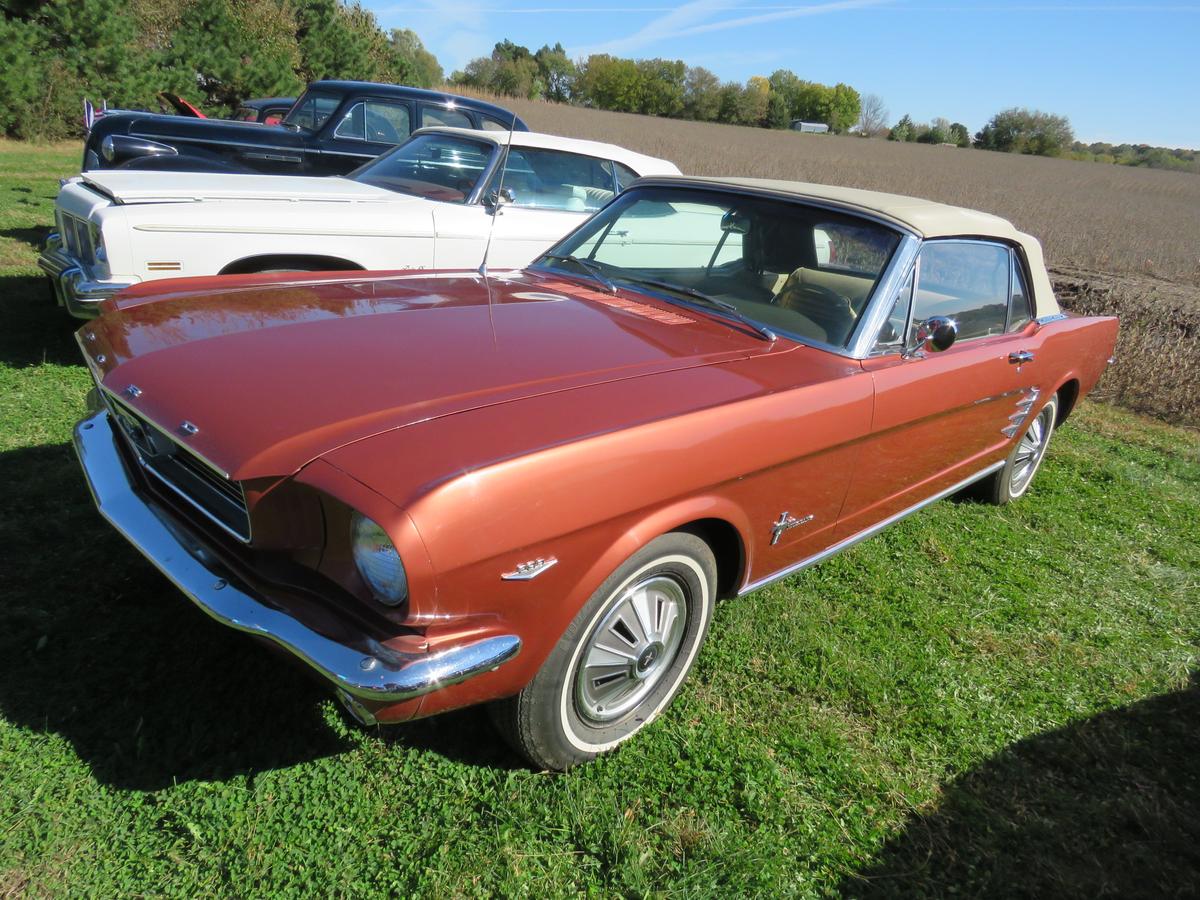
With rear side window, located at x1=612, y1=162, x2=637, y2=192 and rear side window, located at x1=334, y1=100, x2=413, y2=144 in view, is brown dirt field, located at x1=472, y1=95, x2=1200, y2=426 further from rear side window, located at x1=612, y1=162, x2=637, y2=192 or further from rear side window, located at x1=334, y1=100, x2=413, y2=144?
rear side window, located at x1=334, y1=100, x2=413, y2=144

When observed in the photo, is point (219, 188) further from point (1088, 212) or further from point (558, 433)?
point (1088, 212)

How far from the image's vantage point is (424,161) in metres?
5.58

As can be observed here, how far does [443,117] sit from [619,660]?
22.5 ft

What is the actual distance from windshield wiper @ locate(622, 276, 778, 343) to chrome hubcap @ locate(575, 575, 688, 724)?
100 cm

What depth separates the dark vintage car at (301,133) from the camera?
6.29 meters

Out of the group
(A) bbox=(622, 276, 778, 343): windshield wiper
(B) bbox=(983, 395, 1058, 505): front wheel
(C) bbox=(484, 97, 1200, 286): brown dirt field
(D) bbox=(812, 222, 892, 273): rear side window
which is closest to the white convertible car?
(A) bbox=(622, 276, 778, 343): windshield wiper

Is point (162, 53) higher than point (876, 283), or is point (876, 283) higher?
point (162, 53)

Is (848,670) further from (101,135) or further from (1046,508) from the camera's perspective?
(101,135)

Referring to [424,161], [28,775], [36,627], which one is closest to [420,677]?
[28,775]

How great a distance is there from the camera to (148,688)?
2.29m

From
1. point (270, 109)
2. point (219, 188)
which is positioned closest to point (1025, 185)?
point (270, 109)

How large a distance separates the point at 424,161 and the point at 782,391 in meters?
4.12

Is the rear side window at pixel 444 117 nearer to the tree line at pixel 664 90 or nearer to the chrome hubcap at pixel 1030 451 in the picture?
the chrome hubcap at pixel 1030 451

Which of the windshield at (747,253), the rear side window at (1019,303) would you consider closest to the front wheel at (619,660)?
the windshield at (747,253)
